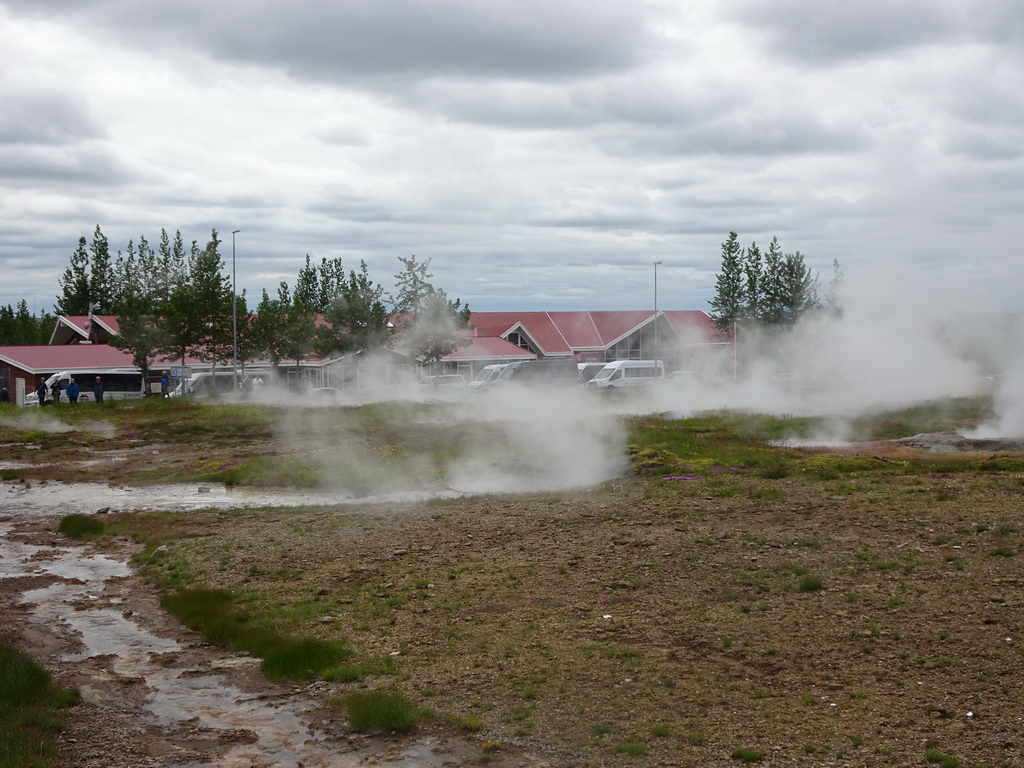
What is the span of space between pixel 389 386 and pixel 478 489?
4024 cm

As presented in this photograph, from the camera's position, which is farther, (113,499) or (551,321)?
(551,321)

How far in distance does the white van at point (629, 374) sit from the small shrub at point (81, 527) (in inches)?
1700

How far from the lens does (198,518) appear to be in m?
23.0

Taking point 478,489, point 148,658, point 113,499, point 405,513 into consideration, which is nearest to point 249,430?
point 113,499

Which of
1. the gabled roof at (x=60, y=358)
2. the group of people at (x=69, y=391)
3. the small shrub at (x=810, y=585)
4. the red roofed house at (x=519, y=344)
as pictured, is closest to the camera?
the small shrub at (x=810, y=585)

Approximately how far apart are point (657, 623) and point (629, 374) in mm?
53888

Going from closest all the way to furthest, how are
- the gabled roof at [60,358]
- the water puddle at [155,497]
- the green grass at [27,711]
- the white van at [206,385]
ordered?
the green grass at [27,711] → the water puddle at [155,497] → the white van at [206,385] → the gabled roof at [60,358]

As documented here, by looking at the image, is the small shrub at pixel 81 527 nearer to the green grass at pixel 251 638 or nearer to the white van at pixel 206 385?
the green grass at pixel 251 638

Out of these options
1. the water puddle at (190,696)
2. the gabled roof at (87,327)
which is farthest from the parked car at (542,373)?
the water puddle at (190,696)

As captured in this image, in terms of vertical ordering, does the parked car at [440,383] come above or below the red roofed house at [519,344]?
below

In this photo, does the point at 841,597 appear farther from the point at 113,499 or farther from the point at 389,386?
the point at 389,386

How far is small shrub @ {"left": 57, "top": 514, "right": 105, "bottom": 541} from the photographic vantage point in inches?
846

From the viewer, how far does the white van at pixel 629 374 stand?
64250 mm

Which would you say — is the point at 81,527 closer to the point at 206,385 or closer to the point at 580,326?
the point at 206,385
